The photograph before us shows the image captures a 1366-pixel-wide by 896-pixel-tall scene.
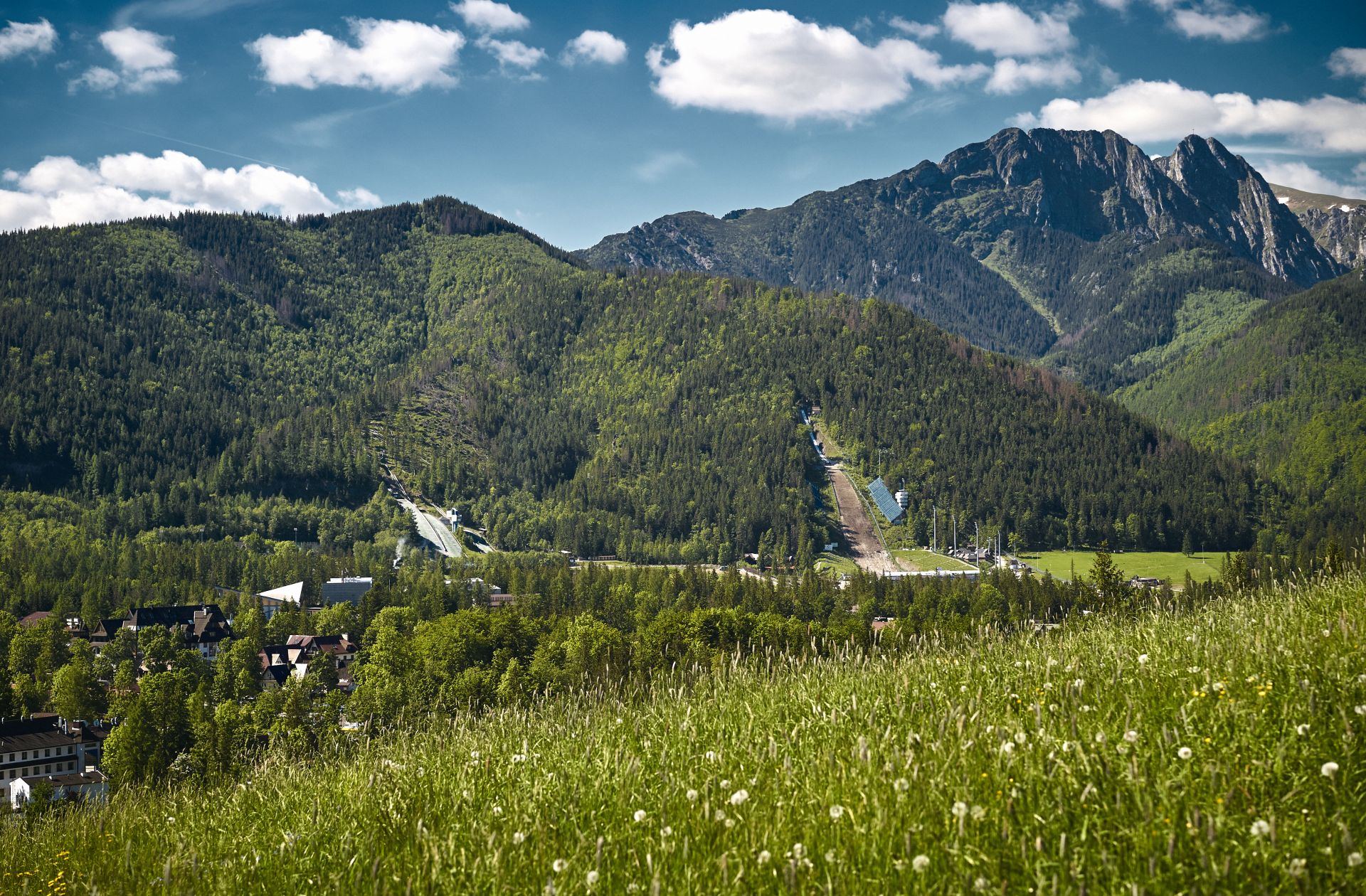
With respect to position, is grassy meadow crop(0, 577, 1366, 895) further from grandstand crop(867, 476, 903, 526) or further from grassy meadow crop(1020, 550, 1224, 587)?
grandstand crop(867, 476, 903, 526)

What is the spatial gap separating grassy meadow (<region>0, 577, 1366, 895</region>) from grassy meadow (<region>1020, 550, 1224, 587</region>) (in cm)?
13652

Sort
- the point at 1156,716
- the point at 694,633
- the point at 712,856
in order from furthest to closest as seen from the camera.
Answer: the point at 694,633
the point at 1156,716
the point at 712,856

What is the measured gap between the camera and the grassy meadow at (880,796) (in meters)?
5.21

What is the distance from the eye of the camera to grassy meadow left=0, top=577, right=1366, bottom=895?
5207 millimetres

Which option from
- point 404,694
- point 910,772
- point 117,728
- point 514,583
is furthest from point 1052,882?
point 514,583

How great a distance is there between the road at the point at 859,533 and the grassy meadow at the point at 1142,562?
22559mm

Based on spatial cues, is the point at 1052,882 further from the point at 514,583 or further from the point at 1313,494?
the point at 1313,494

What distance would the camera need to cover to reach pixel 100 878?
26.2 feet

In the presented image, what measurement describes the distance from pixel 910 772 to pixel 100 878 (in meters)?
6.28

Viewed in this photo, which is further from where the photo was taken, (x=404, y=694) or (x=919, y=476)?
(x=919, y=476)

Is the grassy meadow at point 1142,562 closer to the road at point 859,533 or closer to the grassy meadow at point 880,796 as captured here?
the road at point 859,533

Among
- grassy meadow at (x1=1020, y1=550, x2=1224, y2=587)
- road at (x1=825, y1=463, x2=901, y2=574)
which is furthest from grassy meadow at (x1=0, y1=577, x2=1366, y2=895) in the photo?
road at (x1=825, y1=463, x2=901, y2=574)

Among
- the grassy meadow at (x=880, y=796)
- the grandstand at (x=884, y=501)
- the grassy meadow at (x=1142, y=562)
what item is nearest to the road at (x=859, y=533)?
the grandstand at (x=884, y=501)

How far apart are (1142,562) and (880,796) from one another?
16827 cm
